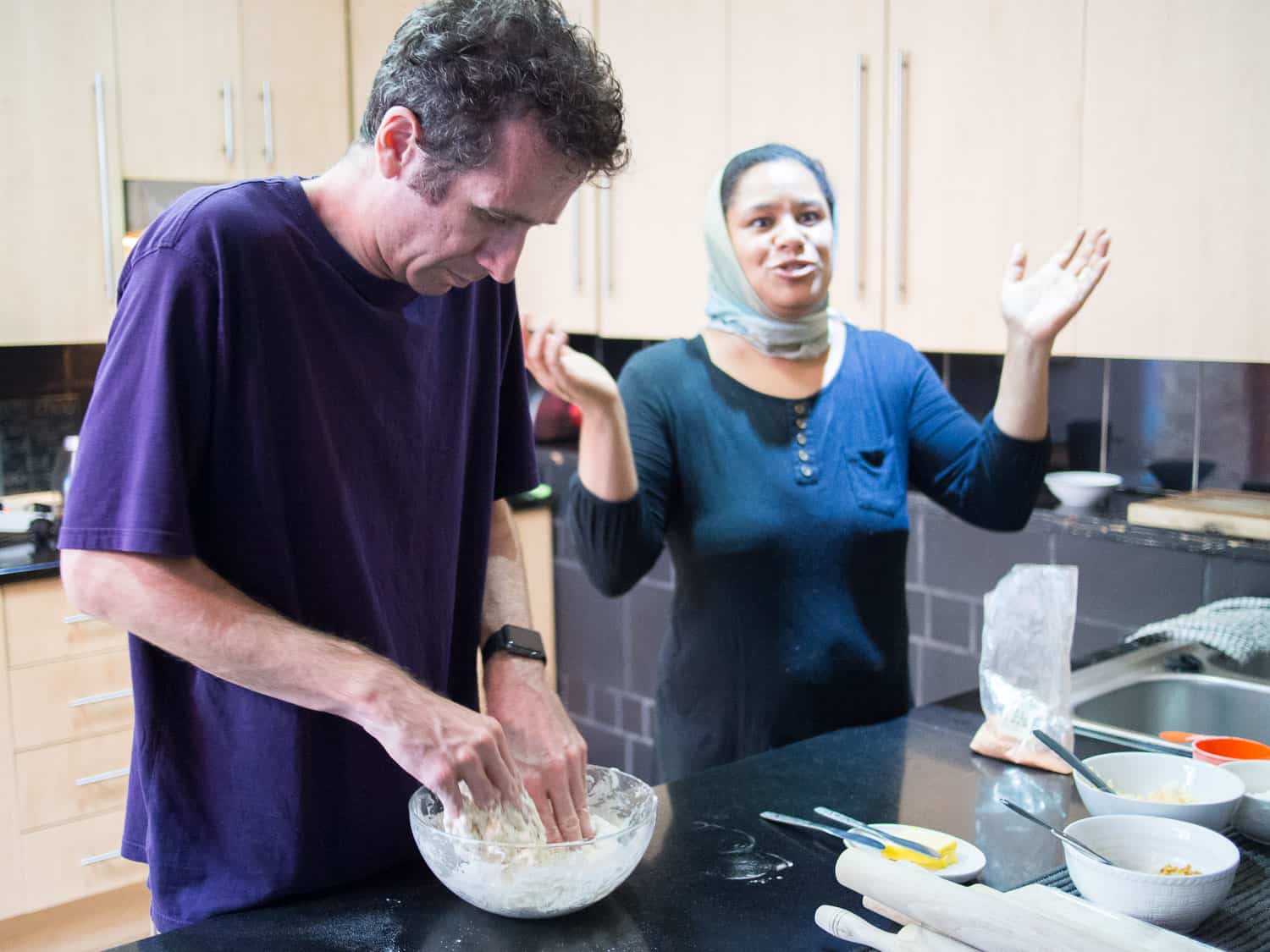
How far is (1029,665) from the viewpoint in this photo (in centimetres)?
153

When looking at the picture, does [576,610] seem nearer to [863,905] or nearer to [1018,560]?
[1018,560]

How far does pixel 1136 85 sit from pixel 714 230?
73 cm

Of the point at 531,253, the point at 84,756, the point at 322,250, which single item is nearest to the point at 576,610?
the point at 531,253

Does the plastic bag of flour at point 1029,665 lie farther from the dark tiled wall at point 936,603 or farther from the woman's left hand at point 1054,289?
the dark tiled wall at point 936,603

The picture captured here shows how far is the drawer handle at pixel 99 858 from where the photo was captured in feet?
8.87

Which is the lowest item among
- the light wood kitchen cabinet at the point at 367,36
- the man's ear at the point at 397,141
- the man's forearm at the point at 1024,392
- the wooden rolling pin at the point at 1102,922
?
the wooden rolling pin at the point at 1102,922

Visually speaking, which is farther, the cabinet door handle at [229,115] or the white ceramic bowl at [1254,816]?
the cabinet door handle at [229,115]

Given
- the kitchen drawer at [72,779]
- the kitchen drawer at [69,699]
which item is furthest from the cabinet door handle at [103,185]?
the kitchen drawer at [72,779]

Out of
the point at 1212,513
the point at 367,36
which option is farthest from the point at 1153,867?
the point at 367,36

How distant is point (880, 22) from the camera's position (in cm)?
238

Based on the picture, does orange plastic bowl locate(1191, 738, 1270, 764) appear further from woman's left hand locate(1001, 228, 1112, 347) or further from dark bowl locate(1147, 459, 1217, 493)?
dark bowl locate(1147, 459, 1217, 493)

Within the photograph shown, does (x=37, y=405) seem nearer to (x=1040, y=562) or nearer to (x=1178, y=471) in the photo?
(x=1040, y=562)

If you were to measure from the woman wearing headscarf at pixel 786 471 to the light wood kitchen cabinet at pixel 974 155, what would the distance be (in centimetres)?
45

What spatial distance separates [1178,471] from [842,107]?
93 cm
